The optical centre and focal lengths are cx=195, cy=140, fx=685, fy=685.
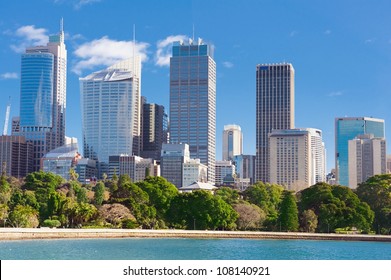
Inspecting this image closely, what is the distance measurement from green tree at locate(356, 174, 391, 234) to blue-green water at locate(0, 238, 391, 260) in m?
18.5

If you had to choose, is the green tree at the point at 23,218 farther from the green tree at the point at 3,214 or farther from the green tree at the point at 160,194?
the green tree at the point at 160,194

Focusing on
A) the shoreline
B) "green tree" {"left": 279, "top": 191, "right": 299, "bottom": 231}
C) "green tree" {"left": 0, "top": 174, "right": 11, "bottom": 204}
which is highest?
"green tree" {"left": 0, "top": 174, "right": 11, "bottom": 204}

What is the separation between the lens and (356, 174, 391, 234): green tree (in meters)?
76.6

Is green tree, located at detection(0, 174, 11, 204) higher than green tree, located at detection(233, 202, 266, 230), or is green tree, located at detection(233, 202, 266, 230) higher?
green tree, located at detection(0, 174, 11, 204)

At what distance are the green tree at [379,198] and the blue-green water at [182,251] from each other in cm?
1848

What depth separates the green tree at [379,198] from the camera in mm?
76625

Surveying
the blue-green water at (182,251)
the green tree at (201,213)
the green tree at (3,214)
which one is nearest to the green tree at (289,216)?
the green tree at (201,213)

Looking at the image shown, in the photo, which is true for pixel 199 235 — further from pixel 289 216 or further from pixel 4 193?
pixel 4 193

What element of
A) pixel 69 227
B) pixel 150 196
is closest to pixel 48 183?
pixel 150 196

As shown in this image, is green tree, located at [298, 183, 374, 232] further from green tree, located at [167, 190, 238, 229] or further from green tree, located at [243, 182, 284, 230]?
green tree, located at [243, 182, 284, 230]

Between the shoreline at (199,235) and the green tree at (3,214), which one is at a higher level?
the green tree at (3,214)

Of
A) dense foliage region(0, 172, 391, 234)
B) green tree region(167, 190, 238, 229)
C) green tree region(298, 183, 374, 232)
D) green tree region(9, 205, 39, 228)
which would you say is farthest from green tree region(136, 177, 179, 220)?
green tree region(298, 183, 374, 232)

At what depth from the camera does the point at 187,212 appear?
73.2m
